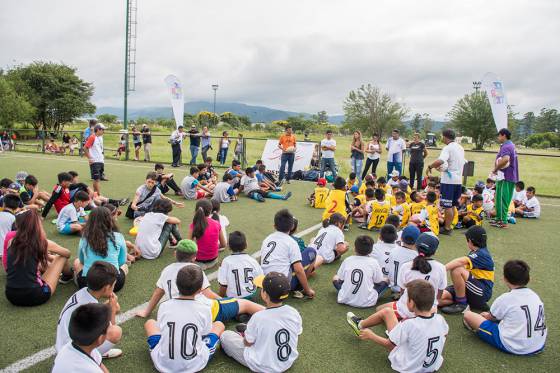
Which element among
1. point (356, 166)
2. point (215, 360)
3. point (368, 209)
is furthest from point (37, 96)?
point (215, 360)

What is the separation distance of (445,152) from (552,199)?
25.6 ft

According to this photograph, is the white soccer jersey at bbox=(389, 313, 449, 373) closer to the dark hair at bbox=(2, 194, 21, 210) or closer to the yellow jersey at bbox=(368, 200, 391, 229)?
the yellow jersey at bbox=(368, 200, 391, 229)

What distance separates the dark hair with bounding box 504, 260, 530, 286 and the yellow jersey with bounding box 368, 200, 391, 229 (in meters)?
4.24

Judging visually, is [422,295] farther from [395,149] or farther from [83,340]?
[395,149]

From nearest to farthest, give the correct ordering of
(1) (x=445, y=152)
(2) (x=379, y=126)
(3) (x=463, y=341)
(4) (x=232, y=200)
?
1. (3) (x=463, y=341)
2. (1) (x=445, y=152)
3. (4) (x=232, y=200)
4. (2) (x=379, y=126)

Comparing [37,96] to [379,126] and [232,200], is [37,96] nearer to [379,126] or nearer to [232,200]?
[232,200]

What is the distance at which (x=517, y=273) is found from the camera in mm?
3623

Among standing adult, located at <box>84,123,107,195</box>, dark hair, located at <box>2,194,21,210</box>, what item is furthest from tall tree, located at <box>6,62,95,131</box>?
dark hair, located at <box>2,194,21,210</box>

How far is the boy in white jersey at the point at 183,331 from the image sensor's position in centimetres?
304

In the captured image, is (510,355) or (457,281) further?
(457,281)

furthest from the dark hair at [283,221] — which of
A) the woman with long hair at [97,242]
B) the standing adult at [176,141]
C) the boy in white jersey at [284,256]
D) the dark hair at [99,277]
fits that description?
the standing adult at [176,141]

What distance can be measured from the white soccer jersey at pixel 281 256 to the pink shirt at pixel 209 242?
1173 mm

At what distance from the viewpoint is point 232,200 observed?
33.9ft

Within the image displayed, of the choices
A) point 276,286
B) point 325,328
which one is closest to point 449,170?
point 325,328
